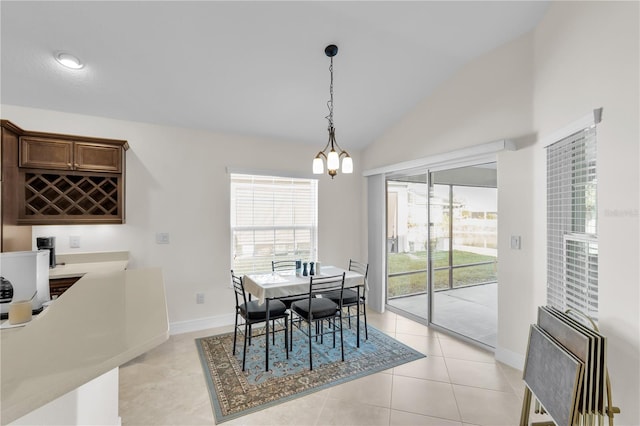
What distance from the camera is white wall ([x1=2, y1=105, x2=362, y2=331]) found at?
11.1 ft

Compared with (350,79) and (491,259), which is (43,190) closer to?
(350,79)

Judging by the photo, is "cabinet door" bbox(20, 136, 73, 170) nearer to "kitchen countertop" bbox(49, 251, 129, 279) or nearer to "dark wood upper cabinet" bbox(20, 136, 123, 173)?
"dark wood upper cabinet" bbox(20, 136, 123, 173)

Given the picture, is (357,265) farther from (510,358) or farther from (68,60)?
(68,60)

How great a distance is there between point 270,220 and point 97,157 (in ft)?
7.07

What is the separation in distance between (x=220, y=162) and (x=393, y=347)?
3.14m

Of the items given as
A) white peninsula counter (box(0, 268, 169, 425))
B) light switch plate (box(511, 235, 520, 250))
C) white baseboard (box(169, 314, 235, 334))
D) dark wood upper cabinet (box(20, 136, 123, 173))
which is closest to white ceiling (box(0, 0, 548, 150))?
dark wood upper cabinet (box(20, 136, 123, 173))

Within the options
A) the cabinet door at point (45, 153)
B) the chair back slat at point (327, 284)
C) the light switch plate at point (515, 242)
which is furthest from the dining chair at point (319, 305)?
the cabinet door at point (45, 153)

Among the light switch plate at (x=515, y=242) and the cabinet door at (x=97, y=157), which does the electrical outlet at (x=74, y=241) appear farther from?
the light switch plate at (x=515, y=242)

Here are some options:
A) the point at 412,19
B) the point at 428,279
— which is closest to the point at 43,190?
the point at 412,19

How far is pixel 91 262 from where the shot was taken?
10.9 feet

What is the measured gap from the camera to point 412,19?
2641mm

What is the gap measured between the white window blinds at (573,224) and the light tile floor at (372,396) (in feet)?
3.00

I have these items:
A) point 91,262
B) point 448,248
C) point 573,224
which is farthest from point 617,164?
point 91,262

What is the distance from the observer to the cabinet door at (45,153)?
2904mm
